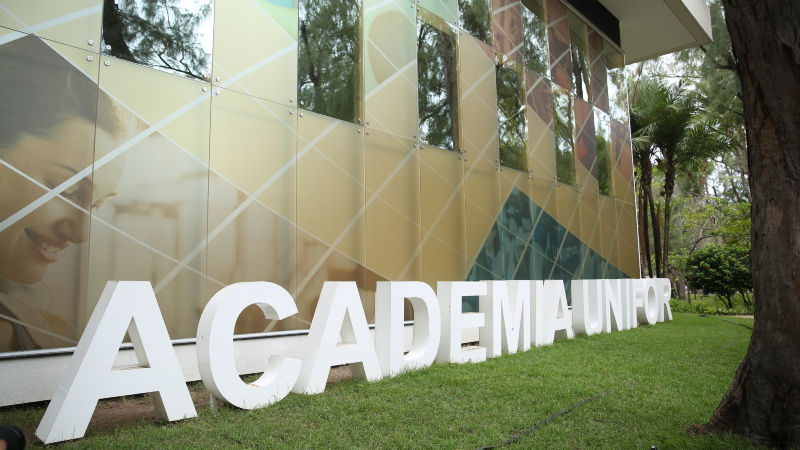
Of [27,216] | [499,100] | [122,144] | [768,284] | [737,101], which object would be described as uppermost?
[737,101]

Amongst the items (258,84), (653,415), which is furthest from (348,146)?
(653,415)

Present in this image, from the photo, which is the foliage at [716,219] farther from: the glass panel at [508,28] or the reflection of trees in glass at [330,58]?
the reflection of trees in glass at [330,58]

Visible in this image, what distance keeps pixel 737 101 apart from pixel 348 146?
1388cm

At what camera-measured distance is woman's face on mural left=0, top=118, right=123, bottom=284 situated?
12.8ft

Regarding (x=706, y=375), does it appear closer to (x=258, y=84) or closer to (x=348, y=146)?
(x=348, y=146)

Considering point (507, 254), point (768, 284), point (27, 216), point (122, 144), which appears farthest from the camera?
point (507, 254)

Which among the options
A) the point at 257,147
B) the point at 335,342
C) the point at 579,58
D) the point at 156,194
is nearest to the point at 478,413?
the point at 335,342

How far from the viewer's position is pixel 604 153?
12445mm

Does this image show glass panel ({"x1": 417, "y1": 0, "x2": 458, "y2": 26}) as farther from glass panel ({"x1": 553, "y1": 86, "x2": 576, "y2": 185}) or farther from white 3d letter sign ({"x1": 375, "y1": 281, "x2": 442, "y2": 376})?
white 3d letter sign ({"x1": 375, "y1": 281, "x2": 442, "y2": 376})

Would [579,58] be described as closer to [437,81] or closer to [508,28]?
[508,28]

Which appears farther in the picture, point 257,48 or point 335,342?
point 257,48

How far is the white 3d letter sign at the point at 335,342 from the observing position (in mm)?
4078

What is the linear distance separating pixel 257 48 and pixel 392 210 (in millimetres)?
2618

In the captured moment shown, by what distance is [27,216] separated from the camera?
397cm
